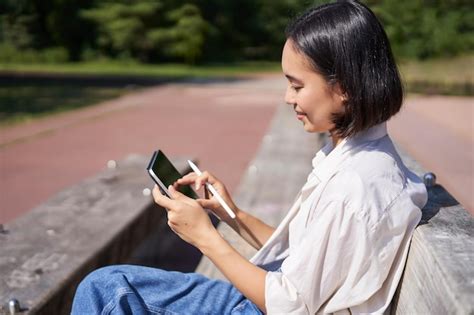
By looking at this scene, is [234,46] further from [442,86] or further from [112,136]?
[112,136]

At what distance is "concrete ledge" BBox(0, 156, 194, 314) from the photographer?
211 cm

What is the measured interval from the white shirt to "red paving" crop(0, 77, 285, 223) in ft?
13.8

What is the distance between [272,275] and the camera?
4.47ft

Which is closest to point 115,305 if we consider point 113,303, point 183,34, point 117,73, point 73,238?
point 113,303

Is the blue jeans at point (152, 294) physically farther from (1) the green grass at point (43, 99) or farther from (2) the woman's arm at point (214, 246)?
(1) the green grass at point (43, 99)

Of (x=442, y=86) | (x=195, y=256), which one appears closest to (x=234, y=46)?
(x=442, y=86)

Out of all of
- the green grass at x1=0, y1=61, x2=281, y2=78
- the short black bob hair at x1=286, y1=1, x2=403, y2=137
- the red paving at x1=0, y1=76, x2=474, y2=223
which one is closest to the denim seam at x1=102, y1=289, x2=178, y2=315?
the short black bob hair at x1=286, y1=1, x2=403, y2=137

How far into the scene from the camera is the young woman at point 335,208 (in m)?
1.31

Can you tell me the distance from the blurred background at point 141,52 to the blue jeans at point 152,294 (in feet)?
8.77

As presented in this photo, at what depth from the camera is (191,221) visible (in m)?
1.50

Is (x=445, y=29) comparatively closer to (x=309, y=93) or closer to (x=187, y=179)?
(x=187, y=179)

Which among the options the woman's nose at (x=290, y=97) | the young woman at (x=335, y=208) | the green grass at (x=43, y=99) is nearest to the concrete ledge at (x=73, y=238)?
the young woman at (x=335, y=208)

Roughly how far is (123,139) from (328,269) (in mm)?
8007

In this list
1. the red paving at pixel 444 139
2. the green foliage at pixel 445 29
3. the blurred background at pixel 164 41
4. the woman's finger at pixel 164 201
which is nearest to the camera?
the woman's finger at pixel 164 201
